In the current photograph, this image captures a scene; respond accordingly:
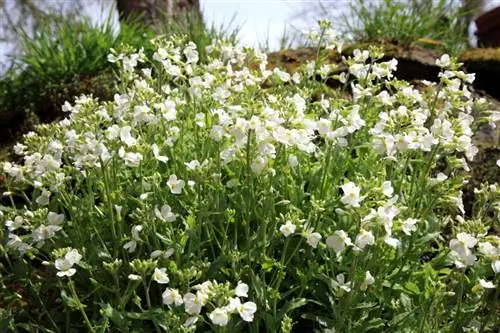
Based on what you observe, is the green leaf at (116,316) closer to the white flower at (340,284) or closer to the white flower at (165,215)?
the white flower at (165,215)

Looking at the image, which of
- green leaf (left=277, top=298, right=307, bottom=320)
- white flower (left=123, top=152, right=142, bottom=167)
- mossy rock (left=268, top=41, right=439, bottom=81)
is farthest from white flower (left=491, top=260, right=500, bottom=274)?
mossy rock (left=268, top=41, right=439, bottom=81)

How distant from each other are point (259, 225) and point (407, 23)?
13.6 feet

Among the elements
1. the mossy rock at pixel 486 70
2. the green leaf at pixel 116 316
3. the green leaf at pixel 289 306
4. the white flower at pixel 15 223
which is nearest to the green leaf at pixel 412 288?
the green leaf at pixel 289 306

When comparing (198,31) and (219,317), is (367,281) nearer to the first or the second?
(219,317)

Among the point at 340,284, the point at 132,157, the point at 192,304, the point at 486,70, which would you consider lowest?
the point at 340,284

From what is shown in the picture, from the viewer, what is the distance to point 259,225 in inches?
108

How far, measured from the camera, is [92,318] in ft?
9.12

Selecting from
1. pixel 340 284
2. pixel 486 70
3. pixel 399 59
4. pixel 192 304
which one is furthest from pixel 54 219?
pixel 486 70

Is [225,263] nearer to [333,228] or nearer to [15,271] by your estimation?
[333,228]

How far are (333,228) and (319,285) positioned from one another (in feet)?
0.75

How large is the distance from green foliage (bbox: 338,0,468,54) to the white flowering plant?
10.8 feet

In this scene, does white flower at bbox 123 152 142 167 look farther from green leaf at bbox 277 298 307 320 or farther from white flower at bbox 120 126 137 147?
green leaf at bbox 277 298 307 320

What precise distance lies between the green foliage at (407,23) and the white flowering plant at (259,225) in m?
3.30

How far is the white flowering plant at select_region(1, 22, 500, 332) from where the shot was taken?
2.35m
